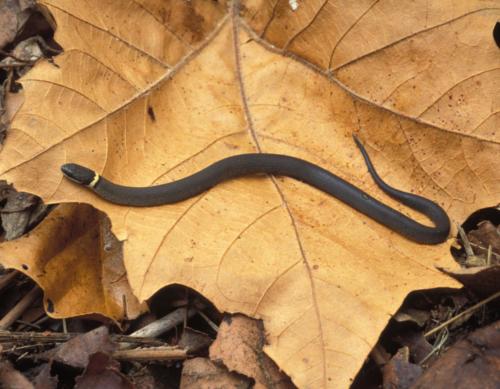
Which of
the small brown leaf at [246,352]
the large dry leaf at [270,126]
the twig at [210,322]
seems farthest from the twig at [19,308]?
the small brown leaf at [246,352]

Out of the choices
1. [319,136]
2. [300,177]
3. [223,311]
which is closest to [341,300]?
[223,311]

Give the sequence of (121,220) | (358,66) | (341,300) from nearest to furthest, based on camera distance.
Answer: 1. (341,300)
2. (121,220)
3. (358,66)

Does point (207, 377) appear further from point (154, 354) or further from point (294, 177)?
point (294, 177)

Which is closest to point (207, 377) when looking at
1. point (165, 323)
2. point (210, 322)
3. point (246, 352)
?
point (246, 352)

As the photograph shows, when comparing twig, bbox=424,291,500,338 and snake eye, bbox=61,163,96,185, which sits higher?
snake eye, bbox=61,163,96,185

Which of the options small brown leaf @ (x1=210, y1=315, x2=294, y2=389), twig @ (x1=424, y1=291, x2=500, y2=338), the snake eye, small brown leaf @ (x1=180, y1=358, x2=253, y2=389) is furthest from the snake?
small brown leaf @ (x1=180, y1=358, x2=253, y2=389)

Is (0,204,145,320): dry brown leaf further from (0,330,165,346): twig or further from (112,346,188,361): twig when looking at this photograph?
(112,346,188,361): twig

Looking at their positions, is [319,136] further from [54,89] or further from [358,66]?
[54,89]

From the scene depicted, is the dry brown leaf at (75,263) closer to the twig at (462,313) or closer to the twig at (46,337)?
the twig at (46,337)
